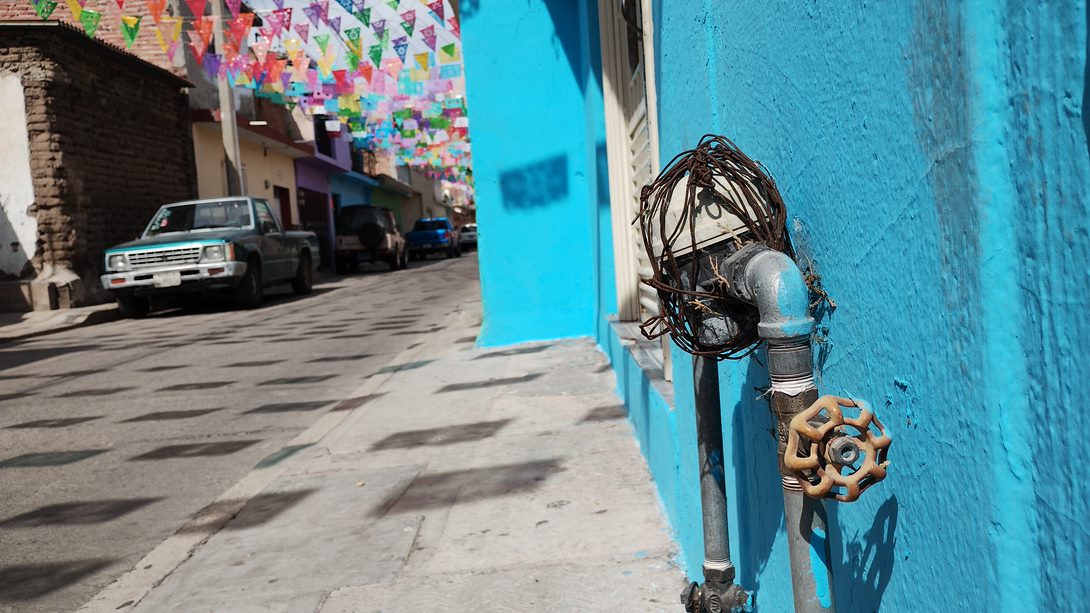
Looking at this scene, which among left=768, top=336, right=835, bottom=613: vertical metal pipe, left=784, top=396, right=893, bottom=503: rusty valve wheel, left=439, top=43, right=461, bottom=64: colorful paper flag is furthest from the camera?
left=439, top=43, right=461, bottom=64: colorful paper flag

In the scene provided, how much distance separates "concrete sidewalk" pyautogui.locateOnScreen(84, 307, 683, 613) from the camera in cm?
292

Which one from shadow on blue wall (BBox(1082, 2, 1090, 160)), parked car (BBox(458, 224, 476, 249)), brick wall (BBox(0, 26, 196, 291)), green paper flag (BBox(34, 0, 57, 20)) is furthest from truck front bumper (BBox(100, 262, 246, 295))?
parked car (BBox(458, 224, 476, 249))

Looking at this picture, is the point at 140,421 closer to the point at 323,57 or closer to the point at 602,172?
the point at 602,172

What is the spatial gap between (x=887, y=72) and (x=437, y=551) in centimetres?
260

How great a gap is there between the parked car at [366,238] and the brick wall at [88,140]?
735cm

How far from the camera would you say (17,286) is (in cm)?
1543

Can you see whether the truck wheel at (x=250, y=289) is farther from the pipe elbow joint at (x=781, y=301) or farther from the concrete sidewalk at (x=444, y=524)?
the pipe elbow joint at (x=781, y=301)

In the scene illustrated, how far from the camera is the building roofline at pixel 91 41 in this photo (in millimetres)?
15633

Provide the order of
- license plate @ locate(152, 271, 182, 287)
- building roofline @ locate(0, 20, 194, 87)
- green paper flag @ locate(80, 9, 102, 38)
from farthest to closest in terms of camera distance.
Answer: building roofline @ locate(0, 20, 194, 87) < license plate @ locate(152, 271, 182, 287) < green paper flag @ locate(80, 9, 102, 38)

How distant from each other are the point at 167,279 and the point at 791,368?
46.8 feet

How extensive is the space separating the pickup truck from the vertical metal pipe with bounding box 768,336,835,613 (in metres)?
13.9

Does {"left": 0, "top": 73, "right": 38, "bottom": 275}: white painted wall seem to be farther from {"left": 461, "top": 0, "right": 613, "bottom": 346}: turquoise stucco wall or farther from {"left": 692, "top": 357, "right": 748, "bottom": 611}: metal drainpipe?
{"left": 692, "top": 357, "right": 748, "bottom": 611}: metal drainpipe

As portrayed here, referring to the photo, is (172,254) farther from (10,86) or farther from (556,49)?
(556,49)

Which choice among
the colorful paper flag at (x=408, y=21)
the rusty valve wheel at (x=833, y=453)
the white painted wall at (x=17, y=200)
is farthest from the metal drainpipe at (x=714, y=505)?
the white painted wall at (x=17, y=200)
